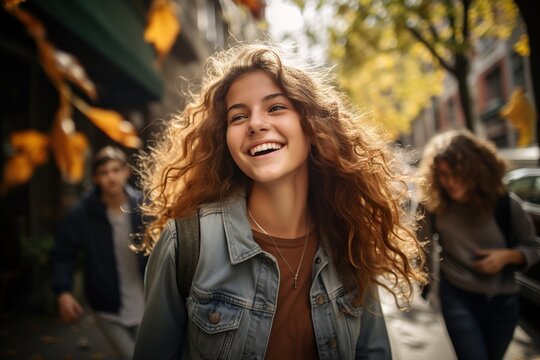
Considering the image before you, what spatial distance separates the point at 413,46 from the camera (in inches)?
348

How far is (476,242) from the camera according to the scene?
9.25ft

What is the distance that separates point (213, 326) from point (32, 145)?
36.6 inches

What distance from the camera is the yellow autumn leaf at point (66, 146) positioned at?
1042mm

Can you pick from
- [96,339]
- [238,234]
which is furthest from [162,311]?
[96,339]

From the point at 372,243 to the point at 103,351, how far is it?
4036 millimetres

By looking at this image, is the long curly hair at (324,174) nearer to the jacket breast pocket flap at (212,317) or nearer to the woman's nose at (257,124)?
the woman's nose at (257,124)

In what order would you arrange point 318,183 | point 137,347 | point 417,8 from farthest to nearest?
point 417,8
point 318,183
point 137,347

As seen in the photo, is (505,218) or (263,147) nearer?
(263,147)

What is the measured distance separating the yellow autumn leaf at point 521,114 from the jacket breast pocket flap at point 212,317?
3.06m

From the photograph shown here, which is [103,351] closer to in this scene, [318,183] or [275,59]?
[318,183]

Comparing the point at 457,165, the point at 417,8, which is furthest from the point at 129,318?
the point at 417,8

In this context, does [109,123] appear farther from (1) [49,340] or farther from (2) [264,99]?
(1) [49,340]

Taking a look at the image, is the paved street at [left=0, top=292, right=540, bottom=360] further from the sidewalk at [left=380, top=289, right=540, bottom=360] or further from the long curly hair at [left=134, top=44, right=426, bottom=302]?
the long curly hair at [left=134, top=44, right=426, bottom=302]

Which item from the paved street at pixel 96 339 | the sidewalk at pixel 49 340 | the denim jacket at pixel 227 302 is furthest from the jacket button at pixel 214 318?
the sidewalk at pixel 49 340
